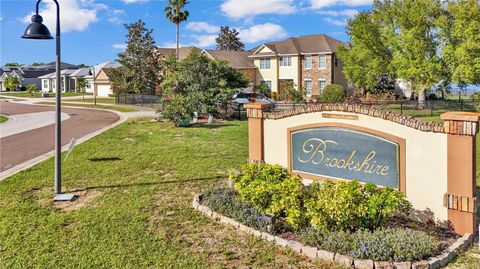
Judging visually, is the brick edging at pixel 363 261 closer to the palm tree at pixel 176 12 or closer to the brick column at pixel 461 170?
the brick column at pixel 461 170

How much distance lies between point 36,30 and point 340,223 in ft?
21.7

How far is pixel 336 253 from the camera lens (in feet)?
18.0

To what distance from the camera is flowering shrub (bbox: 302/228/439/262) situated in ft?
17.4

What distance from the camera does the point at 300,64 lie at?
150 ft

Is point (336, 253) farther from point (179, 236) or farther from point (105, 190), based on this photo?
point (105, 190)

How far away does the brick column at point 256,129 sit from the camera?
8797 mm

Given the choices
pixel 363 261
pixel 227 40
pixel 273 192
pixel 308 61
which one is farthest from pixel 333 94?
pixel 227 40

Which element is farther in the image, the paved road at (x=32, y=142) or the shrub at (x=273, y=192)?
the paved road at (x=32, y=142)

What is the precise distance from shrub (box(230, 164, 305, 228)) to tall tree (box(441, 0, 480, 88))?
26910 mm

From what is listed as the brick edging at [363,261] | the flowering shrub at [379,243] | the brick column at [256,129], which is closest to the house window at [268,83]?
the brick column at [256,129]

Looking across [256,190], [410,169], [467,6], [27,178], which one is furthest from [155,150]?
[467,6]

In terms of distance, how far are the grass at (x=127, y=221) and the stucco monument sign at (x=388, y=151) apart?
7.15 feet

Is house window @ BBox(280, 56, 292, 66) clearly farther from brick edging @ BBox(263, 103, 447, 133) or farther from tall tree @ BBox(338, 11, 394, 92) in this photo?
brick edging @ BBox(263, 103, 447, 133)

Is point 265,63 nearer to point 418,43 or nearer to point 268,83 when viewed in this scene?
point 268,83
